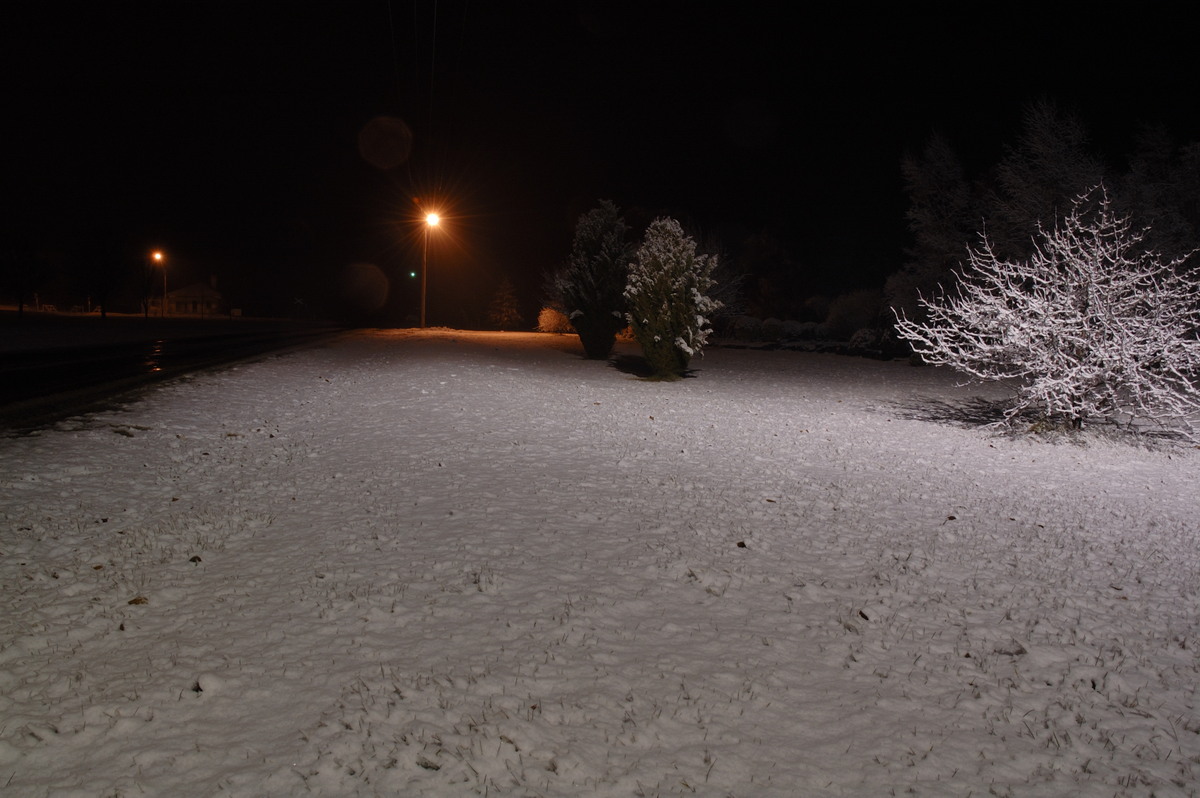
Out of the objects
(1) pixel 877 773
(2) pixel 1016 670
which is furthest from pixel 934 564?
(1) pixel 877 773

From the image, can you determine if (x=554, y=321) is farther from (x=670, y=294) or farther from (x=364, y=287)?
(x=364, y=287)

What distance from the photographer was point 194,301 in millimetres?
93250

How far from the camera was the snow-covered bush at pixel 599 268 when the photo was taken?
22.9m

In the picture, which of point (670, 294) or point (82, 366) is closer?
point (82, 366)

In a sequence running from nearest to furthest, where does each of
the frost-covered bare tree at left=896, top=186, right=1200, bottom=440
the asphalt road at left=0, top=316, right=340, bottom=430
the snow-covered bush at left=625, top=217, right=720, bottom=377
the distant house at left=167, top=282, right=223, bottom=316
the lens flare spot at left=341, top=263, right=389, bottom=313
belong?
the asphalt road at left=0, top=316, right=340, bottom=430 → the frost-covered bare tree at left=896, top=186, right=1200, bottom=440 → the snow-covered bush at left=625, top=217, right=720, bottom=377 → the lens flare spot at left=341, top=263, right=389, bottom=313 → the distant house at left=167, top=282, right=223, bottom=316

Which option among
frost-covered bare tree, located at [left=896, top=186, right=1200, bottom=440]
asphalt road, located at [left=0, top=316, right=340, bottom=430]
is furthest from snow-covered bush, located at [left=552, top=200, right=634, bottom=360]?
frost-covered bare tree, located at [left=896, top=186, right=1200, bottom=440]

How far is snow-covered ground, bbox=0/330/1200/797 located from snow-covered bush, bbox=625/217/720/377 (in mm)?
9283

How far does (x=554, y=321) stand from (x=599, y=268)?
17.8 metres

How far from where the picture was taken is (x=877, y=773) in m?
3.16

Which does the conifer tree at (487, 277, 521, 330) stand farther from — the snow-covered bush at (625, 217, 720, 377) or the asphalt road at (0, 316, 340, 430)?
the snow-covered bush at (625, 217, 720, 377)

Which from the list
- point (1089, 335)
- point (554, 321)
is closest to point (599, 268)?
point (1089, 335)

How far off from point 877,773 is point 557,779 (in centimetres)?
148

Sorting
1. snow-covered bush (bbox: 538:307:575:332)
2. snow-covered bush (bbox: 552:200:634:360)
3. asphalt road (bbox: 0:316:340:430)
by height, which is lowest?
asphalt road (bbox: 0:316:340:430)

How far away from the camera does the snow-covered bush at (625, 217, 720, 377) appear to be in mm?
18219
